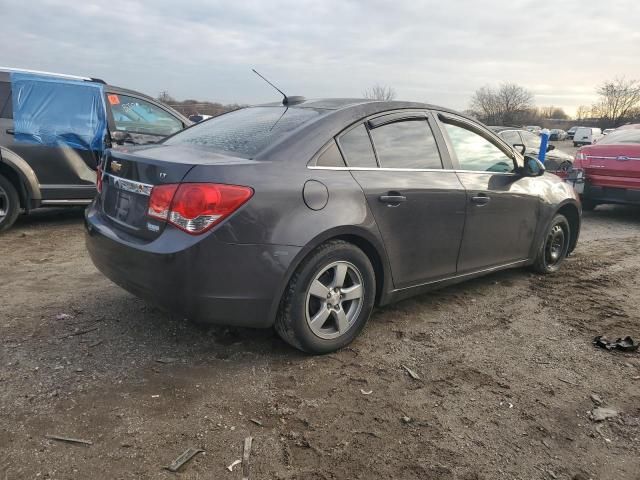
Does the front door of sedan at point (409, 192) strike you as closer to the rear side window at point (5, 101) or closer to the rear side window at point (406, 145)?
the rear side window at point (406, 145)

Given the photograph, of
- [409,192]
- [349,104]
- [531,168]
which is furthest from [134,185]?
[531,168]

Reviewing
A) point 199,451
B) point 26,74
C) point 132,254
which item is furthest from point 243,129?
point 26,74

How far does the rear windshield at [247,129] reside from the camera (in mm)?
3213

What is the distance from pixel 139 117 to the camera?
703 centimetres

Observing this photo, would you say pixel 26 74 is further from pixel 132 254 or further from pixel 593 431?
pixel 593 431

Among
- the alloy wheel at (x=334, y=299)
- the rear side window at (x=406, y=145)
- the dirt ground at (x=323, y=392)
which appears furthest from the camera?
the rear side window at (x=406, y=145)

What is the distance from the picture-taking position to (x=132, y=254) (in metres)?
2.96

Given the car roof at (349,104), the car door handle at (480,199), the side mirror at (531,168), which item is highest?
the car roof at (349,104)

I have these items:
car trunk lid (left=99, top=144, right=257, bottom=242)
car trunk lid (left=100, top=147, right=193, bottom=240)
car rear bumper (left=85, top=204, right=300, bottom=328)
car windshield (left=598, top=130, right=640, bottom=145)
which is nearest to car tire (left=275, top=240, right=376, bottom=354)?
car rear bumper (left=85, top=204, right=300, bottom=328)

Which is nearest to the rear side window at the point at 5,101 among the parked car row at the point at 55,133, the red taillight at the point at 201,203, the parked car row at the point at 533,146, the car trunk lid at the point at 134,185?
the parked car row at the point at 55,133

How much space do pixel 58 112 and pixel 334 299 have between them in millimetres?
4915

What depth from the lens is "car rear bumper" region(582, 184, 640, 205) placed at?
8.08m

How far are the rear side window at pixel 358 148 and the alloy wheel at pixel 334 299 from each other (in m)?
0.67

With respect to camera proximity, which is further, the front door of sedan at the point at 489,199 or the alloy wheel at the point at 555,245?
the alloy wheel at the point at 555,245
